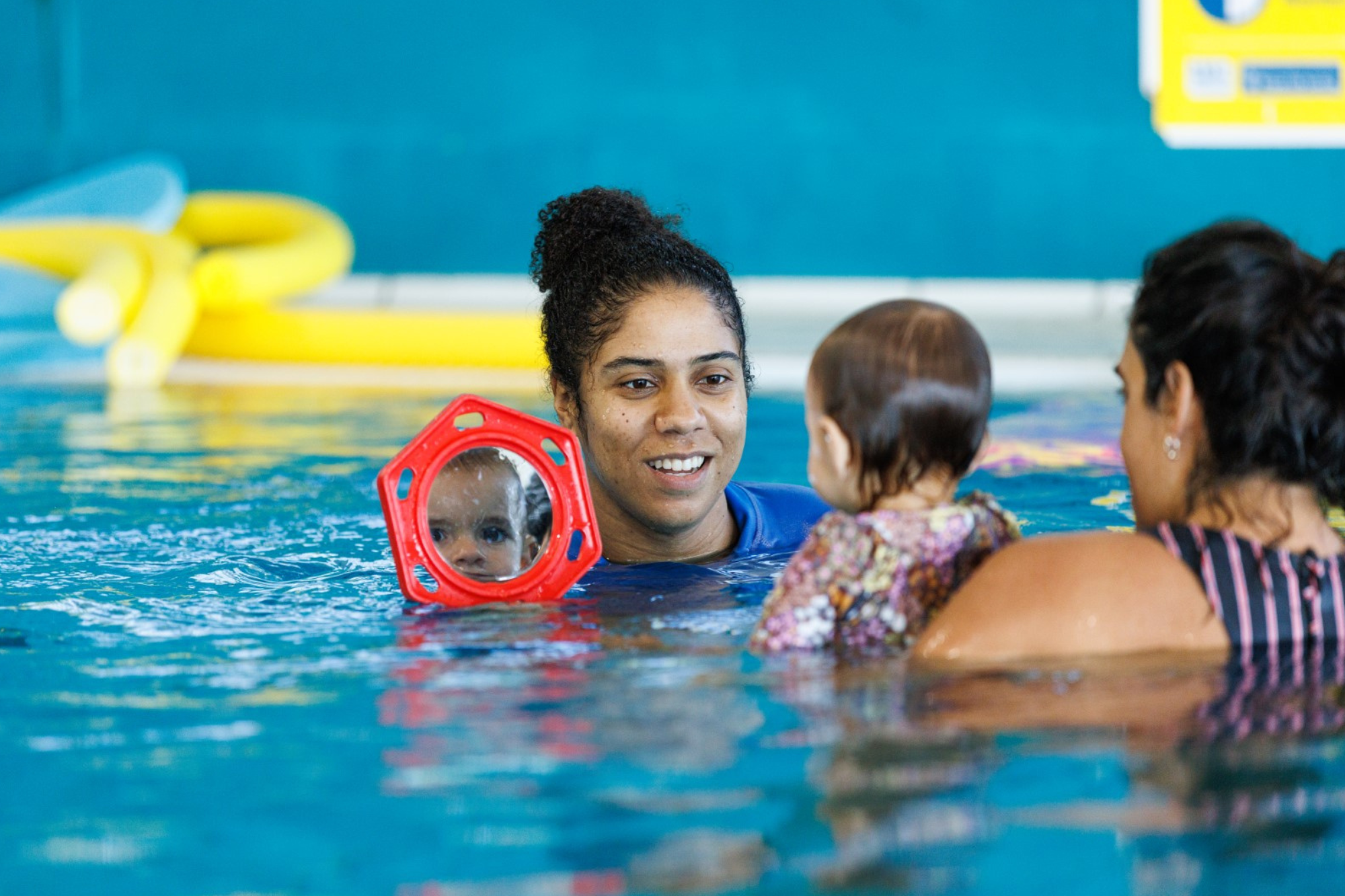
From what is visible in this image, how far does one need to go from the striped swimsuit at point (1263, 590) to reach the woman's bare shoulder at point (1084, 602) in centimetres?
2

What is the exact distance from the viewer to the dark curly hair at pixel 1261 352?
7.25 ft

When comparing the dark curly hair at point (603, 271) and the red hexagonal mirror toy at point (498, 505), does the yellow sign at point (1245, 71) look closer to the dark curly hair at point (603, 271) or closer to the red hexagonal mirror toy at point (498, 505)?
the dark curly hair at point (603, 271)

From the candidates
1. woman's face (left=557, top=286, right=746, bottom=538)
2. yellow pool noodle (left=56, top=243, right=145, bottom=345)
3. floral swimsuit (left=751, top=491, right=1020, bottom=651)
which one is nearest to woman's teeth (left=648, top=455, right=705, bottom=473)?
woman's face (left=557, top=286, right=746, bottom=538)

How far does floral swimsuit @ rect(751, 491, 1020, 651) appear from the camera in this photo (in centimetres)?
239

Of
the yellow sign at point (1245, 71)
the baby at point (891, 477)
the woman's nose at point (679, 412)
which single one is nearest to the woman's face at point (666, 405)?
the woman's nose at point (679, 412)

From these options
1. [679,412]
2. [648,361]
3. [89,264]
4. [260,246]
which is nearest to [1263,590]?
[679,412]

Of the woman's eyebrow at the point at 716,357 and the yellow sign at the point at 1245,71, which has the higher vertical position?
the yellow sign at the point at 1245,71

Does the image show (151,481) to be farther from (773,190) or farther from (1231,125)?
(1231,125)

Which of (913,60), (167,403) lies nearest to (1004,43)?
(913,60)

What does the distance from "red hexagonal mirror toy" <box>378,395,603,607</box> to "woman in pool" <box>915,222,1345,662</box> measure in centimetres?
84

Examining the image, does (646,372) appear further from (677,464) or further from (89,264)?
(89,264)

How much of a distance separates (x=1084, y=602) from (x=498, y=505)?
1.15m

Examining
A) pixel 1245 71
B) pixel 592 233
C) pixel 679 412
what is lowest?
pixel 679 412

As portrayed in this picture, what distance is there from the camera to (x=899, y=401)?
2371 millimetres
